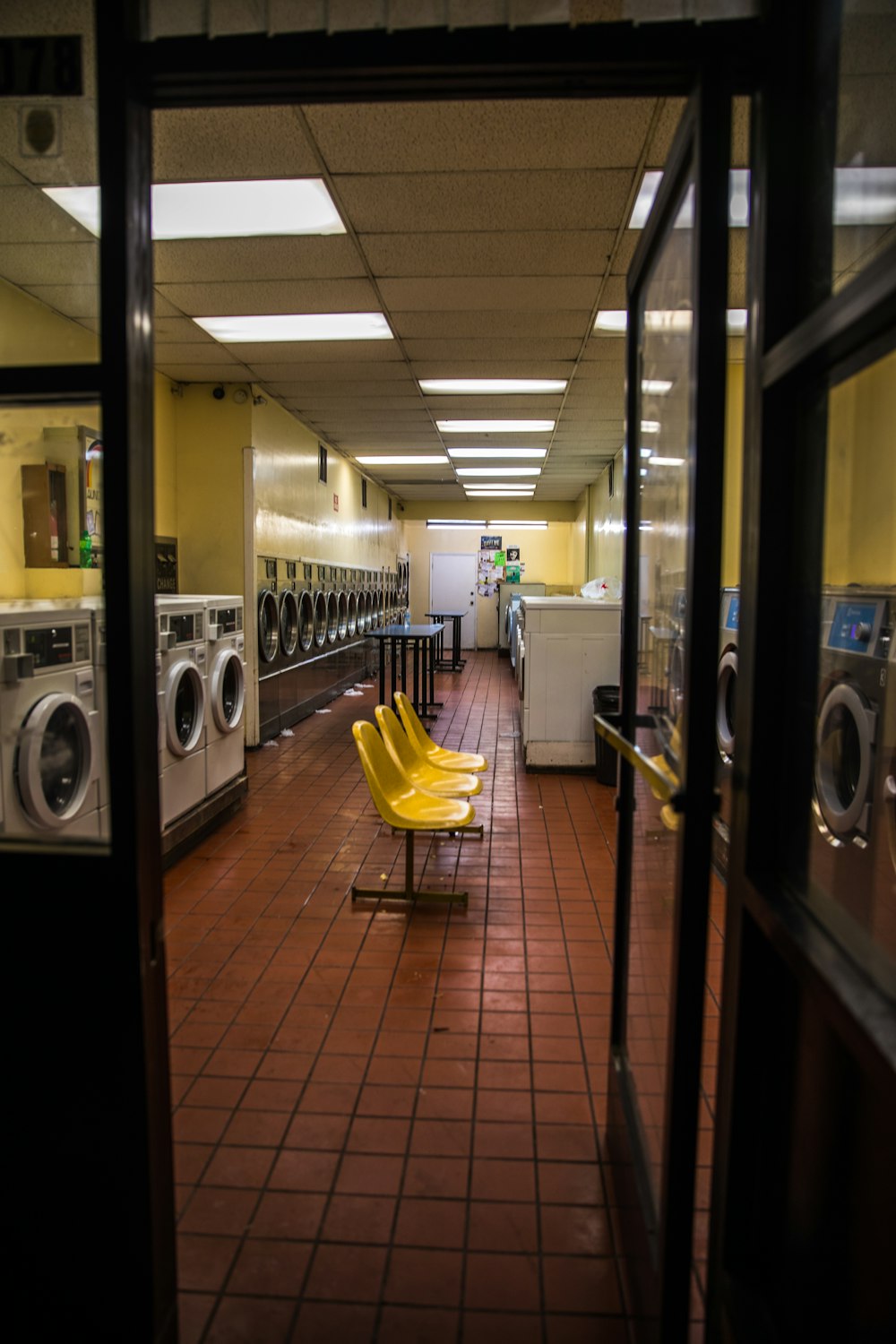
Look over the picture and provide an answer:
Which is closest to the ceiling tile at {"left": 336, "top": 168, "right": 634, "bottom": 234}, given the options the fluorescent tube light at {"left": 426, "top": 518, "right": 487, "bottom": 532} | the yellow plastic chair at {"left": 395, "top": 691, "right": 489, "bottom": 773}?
the yellow plastic chair at {"left": 395, "top": 691, "right": 489, "bottom": 773}

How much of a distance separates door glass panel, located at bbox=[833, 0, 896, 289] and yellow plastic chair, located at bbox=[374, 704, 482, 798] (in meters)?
2.51

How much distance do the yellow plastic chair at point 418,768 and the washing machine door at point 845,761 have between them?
1.54 m

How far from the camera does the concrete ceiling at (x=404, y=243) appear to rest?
2.86 metres

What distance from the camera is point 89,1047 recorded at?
1.37m

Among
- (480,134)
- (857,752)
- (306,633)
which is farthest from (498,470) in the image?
(857,752)

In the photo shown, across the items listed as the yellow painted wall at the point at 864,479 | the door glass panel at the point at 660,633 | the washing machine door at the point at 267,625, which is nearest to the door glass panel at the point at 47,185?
the door glass panel at the point at 660,633

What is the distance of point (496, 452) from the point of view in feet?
31.6

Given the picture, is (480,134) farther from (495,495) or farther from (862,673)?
(495,495)

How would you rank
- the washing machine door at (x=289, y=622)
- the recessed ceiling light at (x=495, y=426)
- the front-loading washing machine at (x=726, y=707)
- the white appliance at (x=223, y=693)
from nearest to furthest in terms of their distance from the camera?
the front-loading washing machine at (x=726, y=707) < the white appliance at (x=223, y=693) < the washing machine door at (x=289, y=622) < the recessed ceiling light at (x=495, y=426)

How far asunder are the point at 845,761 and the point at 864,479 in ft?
3.38

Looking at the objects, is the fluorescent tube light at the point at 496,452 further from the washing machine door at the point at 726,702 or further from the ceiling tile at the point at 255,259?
the washing machine door at the point at 726,702

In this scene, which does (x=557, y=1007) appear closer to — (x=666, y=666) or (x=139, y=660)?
(x=666, y=666)

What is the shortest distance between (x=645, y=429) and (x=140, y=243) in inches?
42.2

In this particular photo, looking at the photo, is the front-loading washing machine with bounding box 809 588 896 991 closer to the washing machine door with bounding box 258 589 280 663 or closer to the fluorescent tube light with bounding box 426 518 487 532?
the washing machine door with bounding box 258 589 280 663
